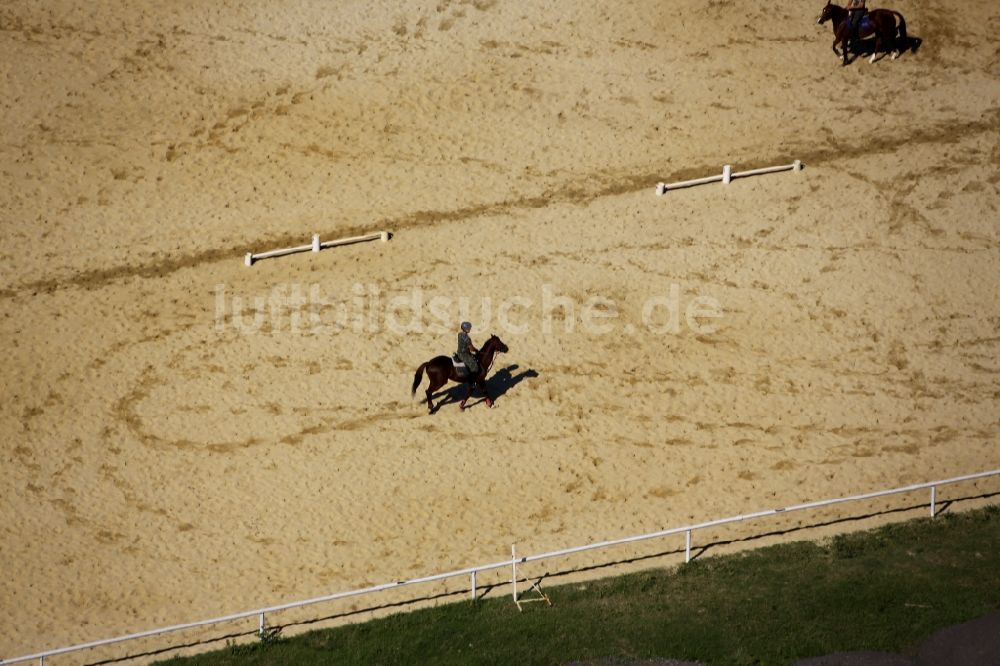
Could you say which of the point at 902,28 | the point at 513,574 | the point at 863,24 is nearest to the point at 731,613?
the point at 513,574

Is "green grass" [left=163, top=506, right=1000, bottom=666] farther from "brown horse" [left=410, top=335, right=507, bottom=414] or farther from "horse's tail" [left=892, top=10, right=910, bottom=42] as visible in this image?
"horse's tail" [left=892, top=10, right=910, bottom=42]

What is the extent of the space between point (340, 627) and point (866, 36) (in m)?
24.5

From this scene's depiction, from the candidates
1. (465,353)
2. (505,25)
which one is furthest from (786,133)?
(465,353)

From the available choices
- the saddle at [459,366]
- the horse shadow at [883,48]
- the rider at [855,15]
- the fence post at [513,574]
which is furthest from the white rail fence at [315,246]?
the horse shadow at [883,48]

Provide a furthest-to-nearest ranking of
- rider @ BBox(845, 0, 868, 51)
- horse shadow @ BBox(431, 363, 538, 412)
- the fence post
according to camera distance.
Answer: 1. rider @ BBox(845, 0, 868, 51)
2. horse shadow @ BBox(431, 363, 538, 412)
3. the fence post

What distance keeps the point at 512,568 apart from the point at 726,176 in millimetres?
14838

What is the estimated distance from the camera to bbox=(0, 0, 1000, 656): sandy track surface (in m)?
34.9

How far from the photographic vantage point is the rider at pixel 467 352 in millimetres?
36281

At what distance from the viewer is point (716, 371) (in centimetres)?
3800

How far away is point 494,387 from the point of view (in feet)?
125

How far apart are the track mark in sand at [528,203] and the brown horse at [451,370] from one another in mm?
6629

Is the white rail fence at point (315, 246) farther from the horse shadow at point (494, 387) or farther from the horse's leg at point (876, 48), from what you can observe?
the horse's leg at point (876, 48)

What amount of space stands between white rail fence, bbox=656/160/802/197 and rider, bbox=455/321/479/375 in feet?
29.8

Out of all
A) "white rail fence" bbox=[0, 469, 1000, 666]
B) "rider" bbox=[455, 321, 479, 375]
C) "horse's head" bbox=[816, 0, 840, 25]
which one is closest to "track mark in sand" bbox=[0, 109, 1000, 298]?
"horse's head" bbox=[816, 0, 840, 25]
